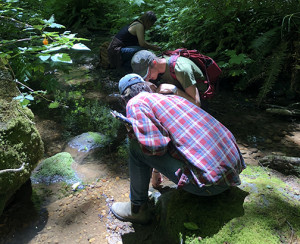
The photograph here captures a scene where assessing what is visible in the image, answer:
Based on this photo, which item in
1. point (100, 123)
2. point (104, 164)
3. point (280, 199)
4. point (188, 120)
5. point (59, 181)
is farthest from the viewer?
point (100, 123)

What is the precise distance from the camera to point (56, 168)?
3438mm

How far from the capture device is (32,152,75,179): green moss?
132 inches

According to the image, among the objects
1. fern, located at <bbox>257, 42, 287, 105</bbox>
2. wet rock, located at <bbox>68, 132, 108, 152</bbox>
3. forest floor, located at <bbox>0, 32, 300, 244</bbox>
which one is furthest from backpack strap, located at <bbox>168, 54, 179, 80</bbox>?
fern, located at <bbox>257, 42, 287, 105</bbox>

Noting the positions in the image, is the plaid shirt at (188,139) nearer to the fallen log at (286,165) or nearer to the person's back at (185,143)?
the person's back at (185,143)

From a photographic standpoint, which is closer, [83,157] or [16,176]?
[16,176]

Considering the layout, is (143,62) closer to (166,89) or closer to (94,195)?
(166,89)

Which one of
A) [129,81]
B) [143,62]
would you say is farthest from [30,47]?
[143,62]

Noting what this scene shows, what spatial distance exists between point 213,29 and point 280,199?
16.1ft

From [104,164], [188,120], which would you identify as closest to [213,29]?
[104,164]

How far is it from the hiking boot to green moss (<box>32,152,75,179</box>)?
1105mm

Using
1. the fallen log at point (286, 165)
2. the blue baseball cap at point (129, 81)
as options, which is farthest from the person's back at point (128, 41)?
the fallen log at point (286, 165)

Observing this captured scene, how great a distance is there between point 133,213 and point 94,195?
2.61ft

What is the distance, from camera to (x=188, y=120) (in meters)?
1.87

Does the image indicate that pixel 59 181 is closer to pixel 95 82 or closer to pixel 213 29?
pixel 95 82
